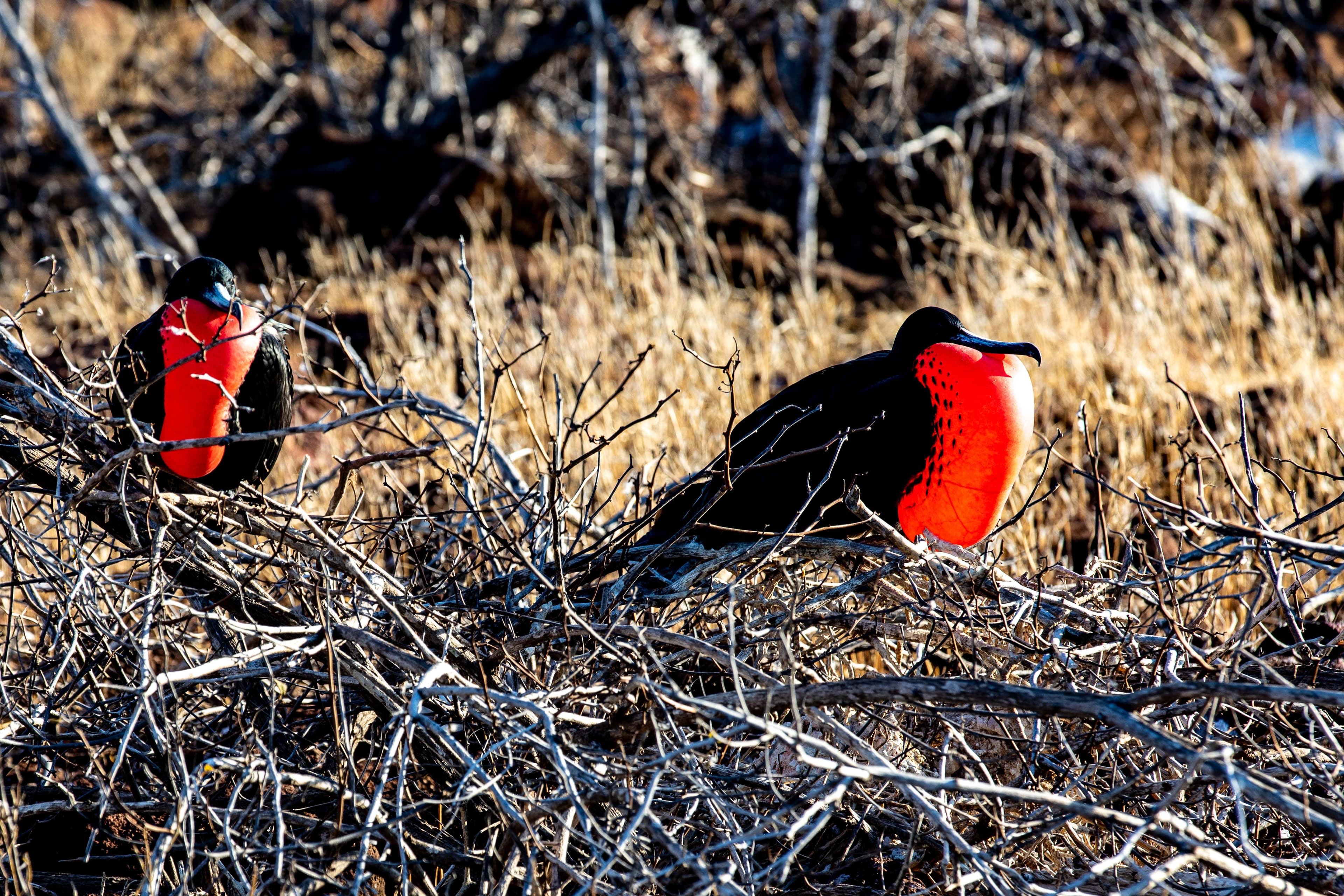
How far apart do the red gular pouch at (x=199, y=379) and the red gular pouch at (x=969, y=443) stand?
3.82 ft

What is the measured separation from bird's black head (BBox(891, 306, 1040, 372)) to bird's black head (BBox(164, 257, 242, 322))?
3.86 feet

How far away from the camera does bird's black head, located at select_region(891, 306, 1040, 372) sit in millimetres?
2182

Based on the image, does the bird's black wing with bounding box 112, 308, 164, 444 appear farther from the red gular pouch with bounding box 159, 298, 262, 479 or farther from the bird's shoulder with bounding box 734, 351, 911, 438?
the bird's shoulder with bounding box 734, 351, 911, 438

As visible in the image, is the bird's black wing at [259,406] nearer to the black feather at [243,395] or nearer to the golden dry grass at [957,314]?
the black feather at [243,395]

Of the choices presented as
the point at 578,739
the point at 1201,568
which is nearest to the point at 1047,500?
the point at 1201,568

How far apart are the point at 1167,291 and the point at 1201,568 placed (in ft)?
9.15

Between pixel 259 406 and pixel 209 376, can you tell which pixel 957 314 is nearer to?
pixel 259 406

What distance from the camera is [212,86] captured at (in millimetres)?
6988

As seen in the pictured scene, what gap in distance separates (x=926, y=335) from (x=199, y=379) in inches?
49.5

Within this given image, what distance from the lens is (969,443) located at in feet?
6.76

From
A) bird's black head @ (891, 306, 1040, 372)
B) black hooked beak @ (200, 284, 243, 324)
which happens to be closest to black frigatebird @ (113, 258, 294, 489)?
black hooked beak @ (200, 284, 243, 324)

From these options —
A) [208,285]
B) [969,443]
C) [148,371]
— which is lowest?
[969,443]

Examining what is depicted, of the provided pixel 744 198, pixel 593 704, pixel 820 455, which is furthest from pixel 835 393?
pixel 744 198

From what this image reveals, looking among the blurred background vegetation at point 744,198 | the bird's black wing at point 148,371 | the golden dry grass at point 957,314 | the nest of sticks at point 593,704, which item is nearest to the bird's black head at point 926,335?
the nest of sticks at point 593,704
